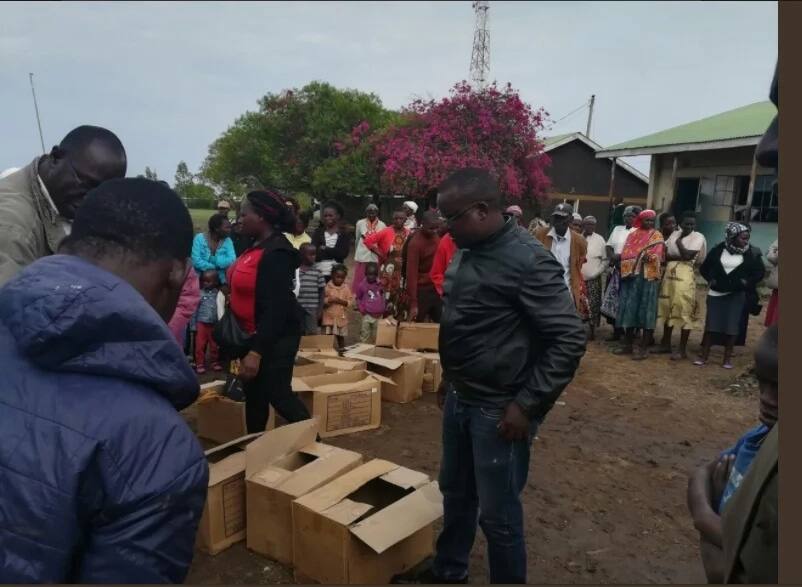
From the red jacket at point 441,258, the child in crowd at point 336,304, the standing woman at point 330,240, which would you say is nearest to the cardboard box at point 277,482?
the red jacket at point 441,258

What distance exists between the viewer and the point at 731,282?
21.4 feet

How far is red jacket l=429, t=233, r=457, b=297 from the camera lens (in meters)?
5.76

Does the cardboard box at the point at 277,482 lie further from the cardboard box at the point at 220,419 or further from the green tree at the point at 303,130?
the green tree at the point at 303,130

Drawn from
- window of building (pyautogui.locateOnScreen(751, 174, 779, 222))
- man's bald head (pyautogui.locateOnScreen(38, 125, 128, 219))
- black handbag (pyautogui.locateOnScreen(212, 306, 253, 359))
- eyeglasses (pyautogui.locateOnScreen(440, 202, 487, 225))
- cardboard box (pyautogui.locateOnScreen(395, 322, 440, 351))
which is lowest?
cardboard box (pyautogui.locateOnScreen(395, 322, 440, 351))

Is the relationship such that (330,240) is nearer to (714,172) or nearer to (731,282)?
(731,282)

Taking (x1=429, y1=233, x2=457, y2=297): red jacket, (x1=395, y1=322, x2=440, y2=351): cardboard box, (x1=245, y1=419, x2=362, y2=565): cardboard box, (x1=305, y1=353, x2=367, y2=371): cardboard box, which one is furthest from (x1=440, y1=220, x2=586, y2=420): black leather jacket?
(x1=395, y1=322, x2=440, y2=351): cardboard box

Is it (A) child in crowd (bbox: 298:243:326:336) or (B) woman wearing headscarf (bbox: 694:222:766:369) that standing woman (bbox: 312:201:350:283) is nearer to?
(A) child in crowd (bbox: 298:243:326:336)

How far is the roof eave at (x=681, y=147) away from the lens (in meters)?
11.4

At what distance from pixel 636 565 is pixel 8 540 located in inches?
116

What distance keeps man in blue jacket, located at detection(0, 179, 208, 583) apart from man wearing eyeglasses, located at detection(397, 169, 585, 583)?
4.61 ft

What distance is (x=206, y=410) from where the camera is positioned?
424cm

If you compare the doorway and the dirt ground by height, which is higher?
the doorway

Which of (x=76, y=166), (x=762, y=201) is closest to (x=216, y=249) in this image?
(x=76, y=166)

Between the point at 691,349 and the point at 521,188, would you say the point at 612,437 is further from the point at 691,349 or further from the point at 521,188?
the point at 521,188
